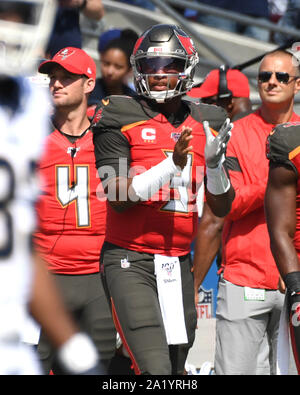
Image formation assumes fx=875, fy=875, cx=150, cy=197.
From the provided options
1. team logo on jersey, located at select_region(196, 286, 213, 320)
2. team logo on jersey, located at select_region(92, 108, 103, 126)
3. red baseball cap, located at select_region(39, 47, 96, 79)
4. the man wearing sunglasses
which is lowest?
team logo on jersey, located at select_region(196, 286, 213, 320)

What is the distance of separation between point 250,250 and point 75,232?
3.18 ft

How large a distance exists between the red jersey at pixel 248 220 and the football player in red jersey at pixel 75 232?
72cm

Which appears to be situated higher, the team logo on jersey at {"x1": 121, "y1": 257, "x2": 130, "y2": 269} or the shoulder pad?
the shoulder pad

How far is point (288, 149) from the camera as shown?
3.89 metres

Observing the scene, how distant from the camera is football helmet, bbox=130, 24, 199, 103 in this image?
4281 mm

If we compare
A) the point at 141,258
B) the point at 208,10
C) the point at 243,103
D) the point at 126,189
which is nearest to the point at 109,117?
the point at 126,189

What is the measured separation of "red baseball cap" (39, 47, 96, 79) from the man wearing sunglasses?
956 millimetres

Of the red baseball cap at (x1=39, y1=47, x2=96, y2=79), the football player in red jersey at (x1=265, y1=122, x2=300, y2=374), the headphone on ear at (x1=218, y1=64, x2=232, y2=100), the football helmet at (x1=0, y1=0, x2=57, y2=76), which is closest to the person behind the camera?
the football helmet at (x1=0, y1=0, x2=57, y2=76)

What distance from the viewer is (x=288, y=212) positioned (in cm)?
386

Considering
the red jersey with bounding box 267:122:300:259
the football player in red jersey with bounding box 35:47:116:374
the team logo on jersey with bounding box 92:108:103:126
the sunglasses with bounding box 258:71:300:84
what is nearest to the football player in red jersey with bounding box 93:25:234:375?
the team logo on jersey with bounding box 92:108:103:126

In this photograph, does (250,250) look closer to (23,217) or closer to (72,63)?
(72,63)

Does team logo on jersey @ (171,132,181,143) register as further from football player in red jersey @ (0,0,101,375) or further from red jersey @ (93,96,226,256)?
football player in red jersey @ (0,0,101,375)

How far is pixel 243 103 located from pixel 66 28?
1.43m

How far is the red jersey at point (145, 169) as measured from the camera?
4.17 meters
